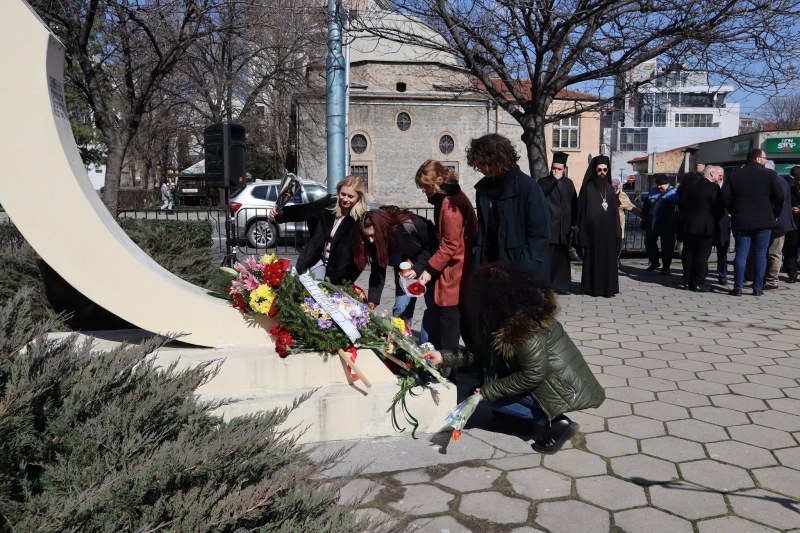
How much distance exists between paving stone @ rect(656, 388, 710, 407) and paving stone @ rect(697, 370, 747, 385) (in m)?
0.49

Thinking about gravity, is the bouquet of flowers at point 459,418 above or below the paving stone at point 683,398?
above

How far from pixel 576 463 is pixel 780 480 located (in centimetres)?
107

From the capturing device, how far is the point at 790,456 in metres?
3.86

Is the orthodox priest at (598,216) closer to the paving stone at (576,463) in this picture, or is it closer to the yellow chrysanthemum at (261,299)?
the paving stone at (576,463)

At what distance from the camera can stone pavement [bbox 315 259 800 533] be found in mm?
3197

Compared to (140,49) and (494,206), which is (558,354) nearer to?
(494,206)

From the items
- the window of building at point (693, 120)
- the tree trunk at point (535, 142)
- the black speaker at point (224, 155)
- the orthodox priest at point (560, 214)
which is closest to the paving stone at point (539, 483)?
the orthodox priest at point (560, 214)

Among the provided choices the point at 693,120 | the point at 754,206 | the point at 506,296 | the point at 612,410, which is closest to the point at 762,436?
the point at 612,410

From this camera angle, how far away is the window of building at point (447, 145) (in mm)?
41688

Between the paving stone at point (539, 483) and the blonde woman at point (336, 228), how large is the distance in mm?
2086

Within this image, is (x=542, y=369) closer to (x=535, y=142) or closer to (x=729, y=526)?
(x=729, y=526)

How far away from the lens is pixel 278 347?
420cm

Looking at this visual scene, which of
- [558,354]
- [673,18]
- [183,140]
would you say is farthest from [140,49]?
[183,140]

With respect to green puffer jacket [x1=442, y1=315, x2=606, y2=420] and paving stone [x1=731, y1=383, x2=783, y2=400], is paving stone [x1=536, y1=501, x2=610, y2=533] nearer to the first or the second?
green puffer jacket [x1=442, y1=315, x2=606, y2=420]
